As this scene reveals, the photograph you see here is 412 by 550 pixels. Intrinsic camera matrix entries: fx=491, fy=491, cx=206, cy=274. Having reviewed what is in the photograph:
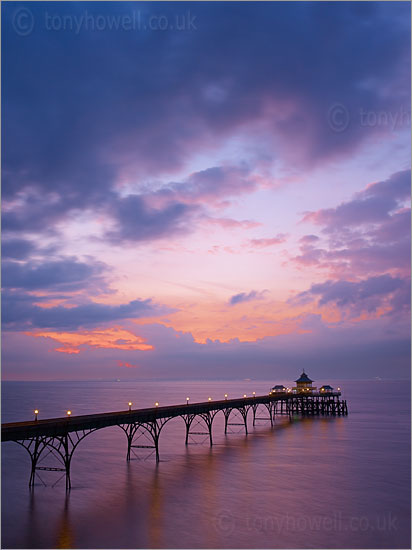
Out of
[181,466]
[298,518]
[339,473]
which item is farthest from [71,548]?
[339,473]

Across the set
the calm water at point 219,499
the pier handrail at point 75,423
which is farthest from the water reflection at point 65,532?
the pier handrail at point 75,423

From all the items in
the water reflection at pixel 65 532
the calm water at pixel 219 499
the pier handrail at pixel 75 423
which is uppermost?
the pier handrail at pixel 75 423

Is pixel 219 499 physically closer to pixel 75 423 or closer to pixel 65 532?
pixel 65 532

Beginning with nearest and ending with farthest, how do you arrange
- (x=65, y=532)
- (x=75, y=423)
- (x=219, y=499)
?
(x=65, y=532), (x=219, y=499), (x=75, y=423)

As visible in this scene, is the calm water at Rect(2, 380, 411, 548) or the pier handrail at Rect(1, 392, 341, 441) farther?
the pier handrail at Rect(1, 392, 341, 441)

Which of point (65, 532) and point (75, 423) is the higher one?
point (75, 423)

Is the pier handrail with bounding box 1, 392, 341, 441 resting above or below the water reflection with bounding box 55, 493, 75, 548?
above

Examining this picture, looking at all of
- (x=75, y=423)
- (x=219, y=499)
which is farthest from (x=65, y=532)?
(x=219, y=499)

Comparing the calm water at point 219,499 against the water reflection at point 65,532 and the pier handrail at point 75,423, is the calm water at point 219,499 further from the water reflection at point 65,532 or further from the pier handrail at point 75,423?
the pier handrail at point 75,423

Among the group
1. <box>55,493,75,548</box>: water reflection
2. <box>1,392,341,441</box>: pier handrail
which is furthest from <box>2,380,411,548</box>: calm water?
<box>1,392,341,441</box>: pier handrail

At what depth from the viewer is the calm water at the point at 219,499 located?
2828cm

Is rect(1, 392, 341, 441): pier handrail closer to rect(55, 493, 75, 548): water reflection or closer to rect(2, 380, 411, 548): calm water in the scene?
rect(2, 380, 411, 548): calm water

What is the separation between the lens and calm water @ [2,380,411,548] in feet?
92.8

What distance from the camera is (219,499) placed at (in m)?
35.7
